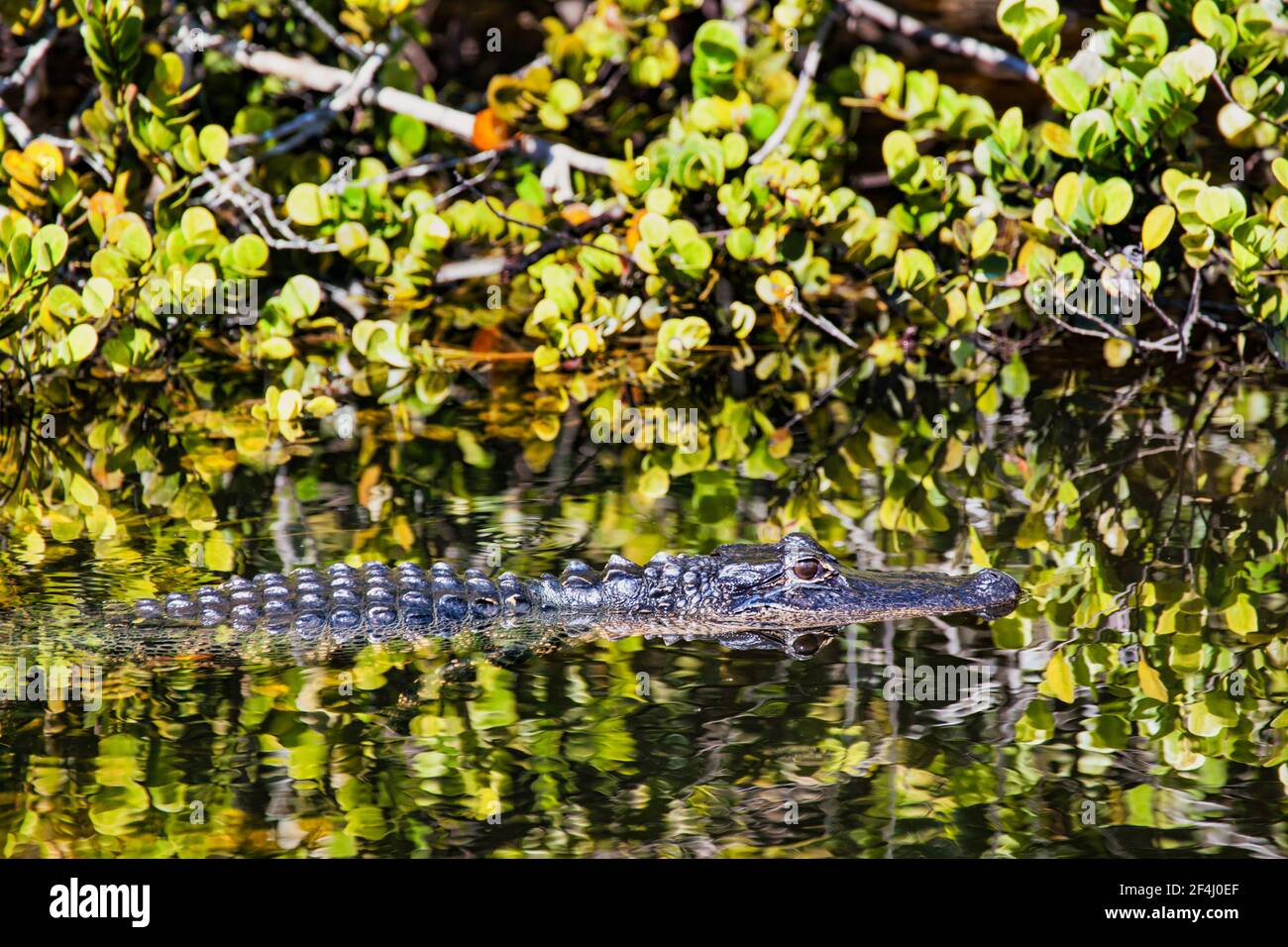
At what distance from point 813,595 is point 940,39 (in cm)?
440

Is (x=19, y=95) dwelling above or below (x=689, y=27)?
below

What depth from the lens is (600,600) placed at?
4.68m

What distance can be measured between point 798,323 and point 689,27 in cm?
319

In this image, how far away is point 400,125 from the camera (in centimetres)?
821

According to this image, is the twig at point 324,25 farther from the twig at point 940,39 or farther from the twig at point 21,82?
the twig at point 940,39

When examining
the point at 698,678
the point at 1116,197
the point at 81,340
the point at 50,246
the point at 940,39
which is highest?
the point at 940,39

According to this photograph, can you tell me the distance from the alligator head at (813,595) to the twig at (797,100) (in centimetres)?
322

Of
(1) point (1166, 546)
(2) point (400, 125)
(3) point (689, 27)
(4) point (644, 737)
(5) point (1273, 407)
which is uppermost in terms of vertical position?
(3) point (689, 27)

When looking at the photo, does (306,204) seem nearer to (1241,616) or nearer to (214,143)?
(214,143)

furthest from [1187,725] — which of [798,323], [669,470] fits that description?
[798,323]

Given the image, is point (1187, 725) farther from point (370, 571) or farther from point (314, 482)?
point (314, 482)

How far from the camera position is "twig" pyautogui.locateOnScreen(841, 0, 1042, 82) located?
7707 millimetres

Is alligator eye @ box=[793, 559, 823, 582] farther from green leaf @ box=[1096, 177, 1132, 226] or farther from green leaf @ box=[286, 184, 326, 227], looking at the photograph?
green leaf @ box=[286, 184, 326, 227]

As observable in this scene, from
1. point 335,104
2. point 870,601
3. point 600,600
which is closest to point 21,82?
point 335,104
